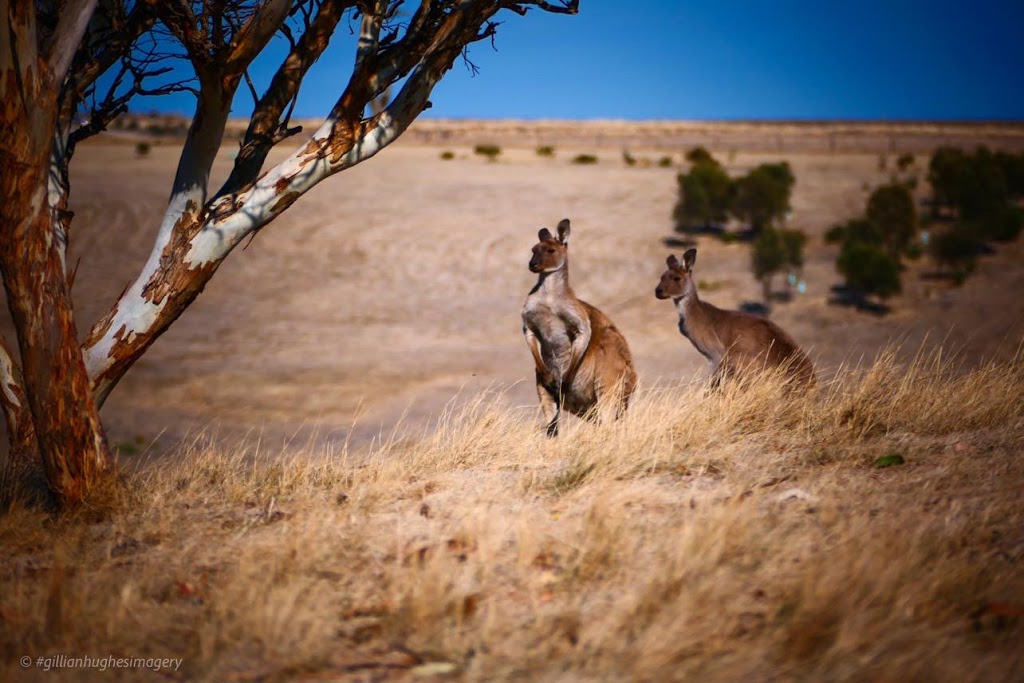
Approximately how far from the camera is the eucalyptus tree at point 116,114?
15.8 ft

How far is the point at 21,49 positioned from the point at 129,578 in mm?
2958

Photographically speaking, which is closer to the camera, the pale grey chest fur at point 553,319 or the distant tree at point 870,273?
the pale grey chest fur at point 553,319

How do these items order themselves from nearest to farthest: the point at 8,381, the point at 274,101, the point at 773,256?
the point at 8,381
the point at 274,101
the point at 773,256

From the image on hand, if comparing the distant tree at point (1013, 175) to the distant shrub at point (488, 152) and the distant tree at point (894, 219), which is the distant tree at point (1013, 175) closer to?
the distant tree at point (894, 219)

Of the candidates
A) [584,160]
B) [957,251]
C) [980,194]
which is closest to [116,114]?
[957,251]

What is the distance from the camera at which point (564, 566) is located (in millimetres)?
3973

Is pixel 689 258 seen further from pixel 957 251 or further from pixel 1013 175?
pixel 1013 175

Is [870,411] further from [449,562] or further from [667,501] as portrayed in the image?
[449,562]

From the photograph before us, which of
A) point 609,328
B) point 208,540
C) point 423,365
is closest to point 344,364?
point 423,365

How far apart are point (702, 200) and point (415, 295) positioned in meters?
11.0

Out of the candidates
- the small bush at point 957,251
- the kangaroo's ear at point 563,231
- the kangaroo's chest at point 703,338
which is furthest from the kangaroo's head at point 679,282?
the small bush at point 957,251

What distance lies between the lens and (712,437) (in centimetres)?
620

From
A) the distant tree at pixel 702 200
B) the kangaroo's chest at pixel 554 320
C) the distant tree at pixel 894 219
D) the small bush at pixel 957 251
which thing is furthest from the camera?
the distant tree at pixel 702 200

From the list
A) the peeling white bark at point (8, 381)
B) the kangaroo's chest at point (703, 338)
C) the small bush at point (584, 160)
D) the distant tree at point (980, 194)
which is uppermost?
the small bush at point (584, 160)
